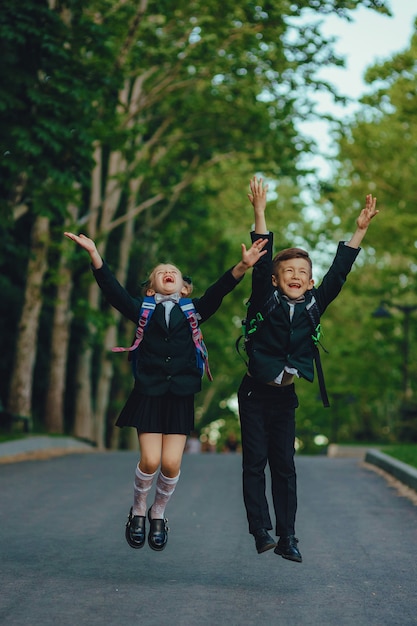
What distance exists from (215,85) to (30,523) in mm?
19843

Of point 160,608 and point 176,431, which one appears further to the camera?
point 176,431

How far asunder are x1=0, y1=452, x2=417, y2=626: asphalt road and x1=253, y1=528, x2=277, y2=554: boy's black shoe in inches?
8.5

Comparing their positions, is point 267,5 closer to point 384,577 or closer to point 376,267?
point 384,577

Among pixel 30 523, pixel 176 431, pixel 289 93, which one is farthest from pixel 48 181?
pixel 176 431

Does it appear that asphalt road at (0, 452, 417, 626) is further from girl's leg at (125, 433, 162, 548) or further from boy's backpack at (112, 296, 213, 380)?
boy's backpack at (112, 296, 213, 380)

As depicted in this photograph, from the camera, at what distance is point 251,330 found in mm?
6723

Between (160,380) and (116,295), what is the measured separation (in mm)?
595

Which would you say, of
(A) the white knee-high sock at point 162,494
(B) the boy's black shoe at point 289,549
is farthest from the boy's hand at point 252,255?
(B) the boy's black shoe at point 289,549

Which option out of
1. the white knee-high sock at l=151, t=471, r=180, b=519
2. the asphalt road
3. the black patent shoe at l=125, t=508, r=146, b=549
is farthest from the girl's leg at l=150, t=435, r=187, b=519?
the asphalt road

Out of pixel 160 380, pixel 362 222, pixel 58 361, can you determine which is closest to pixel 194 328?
pixel 160 380

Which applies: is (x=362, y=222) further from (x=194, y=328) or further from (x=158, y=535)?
(x=158, y=535)

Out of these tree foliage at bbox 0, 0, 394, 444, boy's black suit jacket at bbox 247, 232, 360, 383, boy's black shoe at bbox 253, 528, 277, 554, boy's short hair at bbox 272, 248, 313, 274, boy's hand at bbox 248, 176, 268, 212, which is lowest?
boy's black shoe at bbox 253, 528, 277, 554

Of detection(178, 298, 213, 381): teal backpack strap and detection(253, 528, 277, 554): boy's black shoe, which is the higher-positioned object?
detection(178, 298, 213, 381): teal backpack strap

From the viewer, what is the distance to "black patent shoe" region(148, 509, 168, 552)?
6.92m
